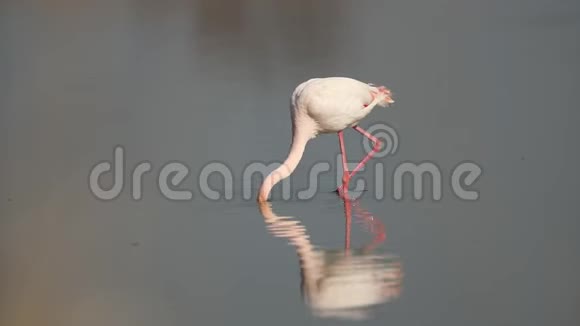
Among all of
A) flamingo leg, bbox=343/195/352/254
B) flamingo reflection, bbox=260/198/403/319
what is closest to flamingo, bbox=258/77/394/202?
flamingo leg, bbox=343/195/352/254

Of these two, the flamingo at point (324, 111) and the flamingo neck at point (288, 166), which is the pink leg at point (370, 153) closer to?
the flamingo at point (324, 111)

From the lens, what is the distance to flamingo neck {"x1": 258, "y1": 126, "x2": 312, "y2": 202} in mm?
7738

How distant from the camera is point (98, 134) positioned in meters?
9.91

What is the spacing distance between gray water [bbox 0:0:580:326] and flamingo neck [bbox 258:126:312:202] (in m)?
0.13

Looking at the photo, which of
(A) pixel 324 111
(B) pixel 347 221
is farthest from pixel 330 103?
(B) pixel 347 221

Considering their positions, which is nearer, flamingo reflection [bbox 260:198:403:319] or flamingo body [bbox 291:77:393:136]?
flamingo reflection [bbox 260:198:403:319]

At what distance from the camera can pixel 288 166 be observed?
7.98 metres

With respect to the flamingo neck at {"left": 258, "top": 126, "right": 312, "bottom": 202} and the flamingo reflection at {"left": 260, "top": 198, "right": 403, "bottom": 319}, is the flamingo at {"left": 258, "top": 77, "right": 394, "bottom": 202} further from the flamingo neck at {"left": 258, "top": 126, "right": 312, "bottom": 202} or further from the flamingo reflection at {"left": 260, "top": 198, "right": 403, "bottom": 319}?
the flamingo reflection at {"left": 260, "top": 198, "right": 403, "bottom": 319}

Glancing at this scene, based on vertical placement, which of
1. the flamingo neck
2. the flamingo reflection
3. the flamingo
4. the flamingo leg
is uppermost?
the flamingo

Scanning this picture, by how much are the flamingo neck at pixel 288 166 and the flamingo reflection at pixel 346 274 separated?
716mm

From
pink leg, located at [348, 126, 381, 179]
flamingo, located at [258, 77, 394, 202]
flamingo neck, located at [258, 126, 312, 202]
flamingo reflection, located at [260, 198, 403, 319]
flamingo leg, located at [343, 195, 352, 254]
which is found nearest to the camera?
flamingo reflection, located at [260, 198, 403, 319]

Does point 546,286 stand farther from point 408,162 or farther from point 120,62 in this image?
point 120,62

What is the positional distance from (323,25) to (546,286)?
962 centimetres

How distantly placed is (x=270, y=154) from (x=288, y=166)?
1011mm
